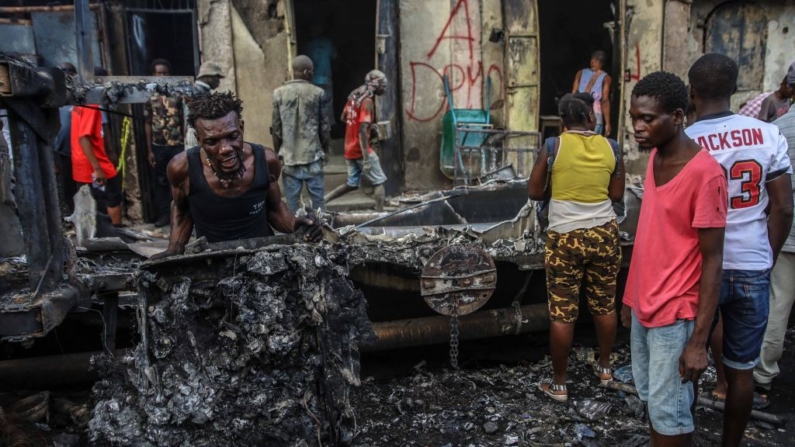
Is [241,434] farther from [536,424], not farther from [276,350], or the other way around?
[536,424]

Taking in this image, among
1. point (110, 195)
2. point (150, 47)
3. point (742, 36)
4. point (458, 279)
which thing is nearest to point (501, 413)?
point (458, 279)

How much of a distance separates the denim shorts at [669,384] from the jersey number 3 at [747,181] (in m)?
0.80

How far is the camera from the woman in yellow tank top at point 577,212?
12.2 feet

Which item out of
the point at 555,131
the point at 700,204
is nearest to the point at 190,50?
the point at 555,131

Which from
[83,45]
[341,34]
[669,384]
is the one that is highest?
[341,34]

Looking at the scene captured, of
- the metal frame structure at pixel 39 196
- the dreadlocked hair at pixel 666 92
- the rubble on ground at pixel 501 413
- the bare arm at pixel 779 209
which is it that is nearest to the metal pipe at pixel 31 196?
the metal frame structure at pixel 39 196

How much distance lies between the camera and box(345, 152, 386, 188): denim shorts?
7453 millimetres

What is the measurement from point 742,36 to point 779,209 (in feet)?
27.0

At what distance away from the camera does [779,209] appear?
302 cm

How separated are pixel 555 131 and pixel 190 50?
6024mm

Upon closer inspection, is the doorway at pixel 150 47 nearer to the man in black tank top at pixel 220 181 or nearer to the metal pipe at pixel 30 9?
the metal pipe at pixel 30 9

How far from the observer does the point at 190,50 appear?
9.89 m

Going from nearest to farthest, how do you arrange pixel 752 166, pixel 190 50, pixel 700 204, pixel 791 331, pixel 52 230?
pixel 700 204 < pixel 752 166 < pixel 52 230 < pixel 791 331 < pixel 190 50

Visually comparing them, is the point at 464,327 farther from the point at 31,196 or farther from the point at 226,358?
the point at 31,196
